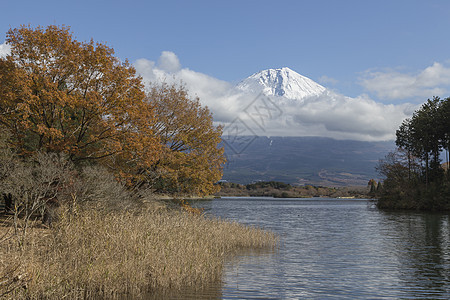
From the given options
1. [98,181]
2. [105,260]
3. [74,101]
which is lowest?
[105,260]

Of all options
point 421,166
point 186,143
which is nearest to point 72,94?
point 186,143

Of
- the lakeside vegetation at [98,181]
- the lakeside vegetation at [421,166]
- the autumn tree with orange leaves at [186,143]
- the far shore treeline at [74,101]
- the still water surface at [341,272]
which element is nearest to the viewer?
the lakeside vegetation at [98,181]

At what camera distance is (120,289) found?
15781mm

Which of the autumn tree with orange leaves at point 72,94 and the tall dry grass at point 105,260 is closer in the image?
the tall dry grass at point 105,260

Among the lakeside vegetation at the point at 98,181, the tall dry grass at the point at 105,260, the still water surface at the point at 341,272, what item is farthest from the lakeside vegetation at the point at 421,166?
the tall dry grass at the point at 105,260

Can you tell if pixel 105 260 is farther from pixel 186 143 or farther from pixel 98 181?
pixel 186 143

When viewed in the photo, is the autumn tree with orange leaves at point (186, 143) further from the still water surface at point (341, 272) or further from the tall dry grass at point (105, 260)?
the tall dry grass at point (105, 260)

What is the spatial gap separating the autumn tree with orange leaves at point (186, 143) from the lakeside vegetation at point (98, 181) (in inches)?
4.5

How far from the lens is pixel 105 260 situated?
1614 cm

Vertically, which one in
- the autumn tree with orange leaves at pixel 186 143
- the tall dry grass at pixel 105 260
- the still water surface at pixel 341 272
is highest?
the autumn tree with orange leaves at pixel 186 143

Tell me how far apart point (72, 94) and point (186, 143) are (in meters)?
13.0

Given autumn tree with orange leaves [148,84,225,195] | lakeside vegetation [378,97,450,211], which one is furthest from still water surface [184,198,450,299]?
lakeside vegetation [378,97,450,211]

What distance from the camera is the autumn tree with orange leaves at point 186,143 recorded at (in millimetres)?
40812

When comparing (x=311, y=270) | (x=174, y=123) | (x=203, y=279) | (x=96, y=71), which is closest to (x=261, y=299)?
(x=203, y=279)
